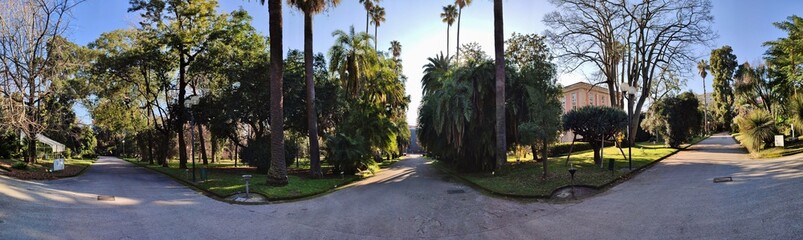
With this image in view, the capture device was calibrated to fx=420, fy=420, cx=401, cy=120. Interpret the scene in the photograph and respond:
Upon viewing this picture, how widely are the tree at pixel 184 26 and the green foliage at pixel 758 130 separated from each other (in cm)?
3051

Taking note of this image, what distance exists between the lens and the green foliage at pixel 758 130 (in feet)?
70.0

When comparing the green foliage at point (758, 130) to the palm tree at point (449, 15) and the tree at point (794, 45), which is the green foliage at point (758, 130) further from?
the palm tree at point (449, 15)

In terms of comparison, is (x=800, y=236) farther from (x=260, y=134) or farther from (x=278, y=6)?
(x=260, y=134)

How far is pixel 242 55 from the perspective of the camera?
2575 cm

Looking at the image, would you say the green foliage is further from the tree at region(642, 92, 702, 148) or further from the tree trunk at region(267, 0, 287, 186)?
the tree trunk at region(267, 0, 287, 186)

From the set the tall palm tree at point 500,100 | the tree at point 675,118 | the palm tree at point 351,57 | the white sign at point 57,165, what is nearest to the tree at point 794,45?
the tree at point 675,118

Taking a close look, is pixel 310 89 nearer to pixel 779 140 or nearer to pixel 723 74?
pixel 779 140

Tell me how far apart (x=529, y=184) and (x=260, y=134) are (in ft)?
57.9

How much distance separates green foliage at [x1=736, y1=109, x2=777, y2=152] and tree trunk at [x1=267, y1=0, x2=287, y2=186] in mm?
23347

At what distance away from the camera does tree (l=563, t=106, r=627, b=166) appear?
18516 mm

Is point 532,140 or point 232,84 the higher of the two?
point 232,84

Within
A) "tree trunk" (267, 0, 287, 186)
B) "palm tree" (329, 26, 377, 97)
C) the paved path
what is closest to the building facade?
"palm tree" (329, 26, 377, 97)

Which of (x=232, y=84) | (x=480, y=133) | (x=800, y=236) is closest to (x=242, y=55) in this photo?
(x=232, y=84)

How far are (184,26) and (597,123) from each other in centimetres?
2562
